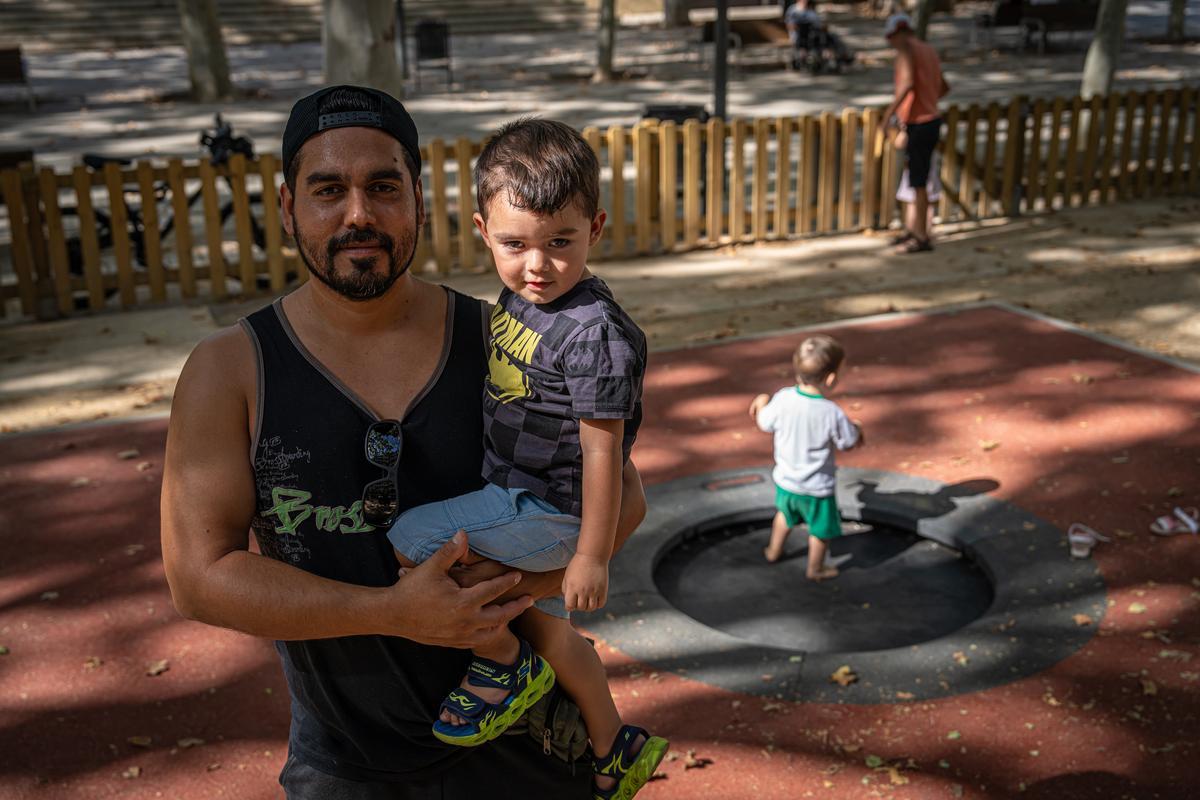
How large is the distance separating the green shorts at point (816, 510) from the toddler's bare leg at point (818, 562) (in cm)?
5

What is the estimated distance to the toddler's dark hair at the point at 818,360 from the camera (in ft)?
19.2

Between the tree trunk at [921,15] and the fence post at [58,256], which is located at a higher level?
the tree trunk at [921,15]

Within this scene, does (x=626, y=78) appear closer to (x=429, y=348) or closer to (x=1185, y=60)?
(x=1185, y=60)

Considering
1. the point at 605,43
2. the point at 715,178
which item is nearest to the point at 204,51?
the point at 605,43

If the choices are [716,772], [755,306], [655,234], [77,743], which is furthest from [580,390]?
[655,234]

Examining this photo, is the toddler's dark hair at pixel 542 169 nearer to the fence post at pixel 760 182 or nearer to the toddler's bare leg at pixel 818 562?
the toddler's bare leg at pixel 818 562

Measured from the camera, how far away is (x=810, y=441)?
19.3ft

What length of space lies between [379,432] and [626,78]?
25260 millimetres

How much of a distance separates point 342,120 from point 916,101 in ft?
34.5

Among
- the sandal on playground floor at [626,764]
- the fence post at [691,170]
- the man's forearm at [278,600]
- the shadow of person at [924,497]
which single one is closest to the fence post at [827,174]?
the fence post at [691,170]

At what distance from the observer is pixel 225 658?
5348 millimetres

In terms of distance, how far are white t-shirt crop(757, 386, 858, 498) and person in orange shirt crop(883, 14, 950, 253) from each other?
22.5 feet

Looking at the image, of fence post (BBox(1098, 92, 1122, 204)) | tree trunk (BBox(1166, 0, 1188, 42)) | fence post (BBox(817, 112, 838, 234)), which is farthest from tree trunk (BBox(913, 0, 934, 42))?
tree trunk (BBox(1166, 0, 1188, 42))

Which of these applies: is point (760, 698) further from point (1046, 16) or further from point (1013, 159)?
point (1046, 16)
